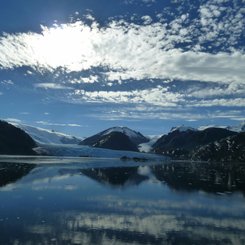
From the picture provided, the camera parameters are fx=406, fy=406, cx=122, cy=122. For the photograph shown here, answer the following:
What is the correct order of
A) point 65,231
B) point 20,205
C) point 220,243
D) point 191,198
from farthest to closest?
point 191,198
point 20,205
point 65,231
point 220,243

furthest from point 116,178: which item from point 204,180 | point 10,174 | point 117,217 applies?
point 117,217

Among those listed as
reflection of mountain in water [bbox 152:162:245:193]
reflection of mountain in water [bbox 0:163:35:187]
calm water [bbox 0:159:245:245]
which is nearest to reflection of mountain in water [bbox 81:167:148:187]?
reflection of mountain in water [bbox 152:162:245:193]

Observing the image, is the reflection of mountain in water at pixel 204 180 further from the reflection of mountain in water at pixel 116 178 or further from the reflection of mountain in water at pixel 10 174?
the reflection of mountain in water at pixel 10 174

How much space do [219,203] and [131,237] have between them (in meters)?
22.4

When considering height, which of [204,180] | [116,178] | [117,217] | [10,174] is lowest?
[117,217]

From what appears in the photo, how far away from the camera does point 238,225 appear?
34.7 meters

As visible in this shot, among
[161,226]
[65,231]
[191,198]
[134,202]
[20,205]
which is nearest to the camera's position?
[65,231]

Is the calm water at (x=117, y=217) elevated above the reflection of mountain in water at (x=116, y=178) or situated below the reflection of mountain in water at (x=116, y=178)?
below

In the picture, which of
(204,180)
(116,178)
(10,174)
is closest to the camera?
(10,174)

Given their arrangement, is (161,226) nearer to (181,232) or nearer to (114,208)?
(181,232)

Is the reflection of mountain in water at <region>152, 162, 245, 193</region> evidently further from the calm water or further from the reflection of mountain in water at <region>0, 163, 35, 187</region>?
the reflection of mountain in water at <region>0, 163, 35, 187</region>

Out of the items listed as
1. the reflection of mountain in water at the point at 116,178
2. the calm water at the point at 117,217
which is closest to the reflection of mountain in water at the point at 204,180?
the reflection of mountain in water at the point at 116,178

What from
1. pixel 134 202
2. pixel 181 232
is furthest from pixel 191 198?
pixel 181 232

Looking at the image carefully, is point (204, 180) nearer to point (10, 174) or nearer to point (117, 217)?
point (10, 174)
